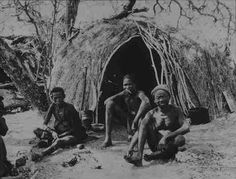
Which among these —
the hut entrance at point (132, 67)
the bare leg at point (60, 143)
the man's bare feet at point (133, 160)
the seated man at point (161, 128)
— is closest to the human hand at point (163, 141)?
the seated man at point (161, 128)

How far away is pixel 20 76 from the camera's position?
9328mm

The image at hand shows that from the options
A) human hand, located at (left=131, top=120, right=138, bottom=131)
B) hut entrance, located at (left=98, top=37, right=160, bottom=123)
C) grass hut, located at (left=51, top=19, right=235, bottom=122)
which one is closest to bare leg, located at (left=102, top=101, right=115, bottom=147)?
human hand, located at (left=131, top=120, right=138, bottom=131)

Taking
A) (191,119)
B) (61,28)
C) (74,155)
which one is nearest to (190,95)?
(191,119)

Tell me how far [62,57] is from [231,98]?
3936 mm

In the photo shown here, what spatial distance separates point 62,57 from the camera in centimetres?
893

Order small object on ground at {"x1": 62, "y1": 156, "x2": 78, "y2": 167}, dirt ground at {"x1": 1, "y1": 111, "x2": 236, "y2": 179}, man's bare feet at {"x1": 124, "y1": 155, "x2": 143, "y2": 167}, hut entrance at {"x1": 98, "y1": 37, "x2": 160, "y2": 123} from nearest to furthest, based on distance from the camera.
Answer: dirt ground at {"x1": 1, "y1": 111, "x2": 236, "y2": 179} < man's bare feet at {"x1": 124, "y1": 155, "x2": 143, "y2": 167} < small object on ground at {"x1": 62, "y1": 156, "x2": 78, "y2": 167} < hut entrance at {"x1": 98, "y1": 37, "x2": 160, "y2": 123}

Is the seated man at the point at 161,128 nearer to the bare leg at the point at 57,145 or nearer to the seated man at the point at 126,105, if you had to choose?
the seated man at the point at 126,105

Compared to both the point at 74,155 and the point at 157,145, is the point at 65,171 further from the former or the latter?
the point at 157,145

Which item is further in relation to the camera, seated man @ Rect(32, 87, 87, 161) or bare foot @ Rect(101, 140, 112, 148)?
seated man @ Rect(32, 87, 87, 161)

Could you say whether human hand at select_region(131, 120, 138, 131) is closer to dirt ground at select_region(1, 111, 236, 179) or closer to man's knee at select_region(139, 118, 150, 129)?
dirt ground at select_region(1, 111, 236, 179)

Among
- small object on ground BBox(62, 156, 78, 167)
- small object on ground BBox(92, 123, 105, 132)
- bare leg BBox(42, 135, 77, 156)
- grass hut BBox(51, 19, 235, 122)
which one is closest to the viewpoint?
small object on ground BBox(62, 156, 78, 167)

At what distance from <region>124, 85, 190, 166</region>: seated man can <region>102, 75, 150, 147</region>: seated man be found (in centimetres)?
82

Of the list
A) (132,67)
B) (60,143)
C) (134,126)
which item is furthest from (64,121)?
(132,67)

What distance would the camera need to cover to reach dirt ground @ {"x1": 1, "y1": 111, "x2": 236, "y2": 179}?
462 cm
